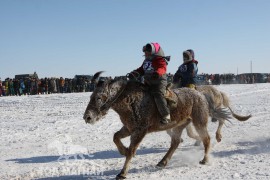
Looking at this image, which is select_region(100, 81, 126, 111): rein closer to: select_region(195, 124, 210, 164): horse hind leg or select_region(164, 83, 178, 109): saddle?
select_region(164, 83, 178, 109): saddle

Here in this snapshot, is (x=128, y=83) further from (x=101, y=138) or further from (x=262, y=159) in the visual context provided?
(x=101, y=138)

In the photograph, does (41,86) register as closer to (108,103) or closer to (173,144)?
(173,144)

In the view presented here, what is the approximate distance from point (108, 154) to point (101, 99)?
2.86 metres

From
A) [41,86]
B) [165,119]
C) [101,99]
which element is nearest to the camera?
[101,99]

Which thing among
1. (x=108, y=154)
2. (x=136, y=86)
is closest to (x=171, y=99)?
(x=136, y=86)

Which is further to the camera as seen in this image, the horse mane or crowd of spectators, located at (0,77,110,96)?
crowd of spectators, located at (0,77,110,96)

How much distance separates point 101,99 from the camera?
6195 millimetres

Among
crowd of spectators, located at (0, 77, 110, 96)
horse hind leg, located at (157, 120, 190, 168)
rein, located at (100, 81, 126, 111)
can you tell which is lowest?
horse hind leg, located at (157, 120, 190, 168)

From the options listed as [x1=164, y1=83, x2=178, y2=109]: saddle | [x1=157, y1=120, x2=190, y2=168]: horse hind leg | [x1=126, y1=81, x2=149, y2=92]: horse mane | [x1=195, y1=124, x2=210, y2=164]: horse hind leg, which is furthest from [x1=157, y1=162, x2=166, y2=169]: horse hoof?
[x1=126, y1=81, x2=149, y2=92]: horse mane

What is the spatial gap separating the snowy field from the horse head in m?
1.23

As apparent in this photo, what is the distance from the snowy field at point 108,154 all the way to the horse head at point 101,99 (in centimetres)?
123

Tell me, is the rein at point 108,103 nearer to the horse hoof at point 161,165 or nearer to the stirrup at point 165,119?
the stirrup at point 165,119

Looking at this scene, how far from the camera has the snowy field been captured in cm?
671

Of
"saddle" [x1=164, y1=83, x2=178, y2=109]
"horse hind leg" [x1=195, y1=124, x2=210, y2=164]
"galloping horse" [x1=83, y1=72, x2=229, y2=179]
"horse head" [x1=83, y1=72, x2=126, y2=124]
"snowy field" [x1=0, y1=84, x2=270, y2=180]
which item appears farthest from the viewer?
"horse hind leg" [x1=195, y1=124, x2=210, y2=164]
